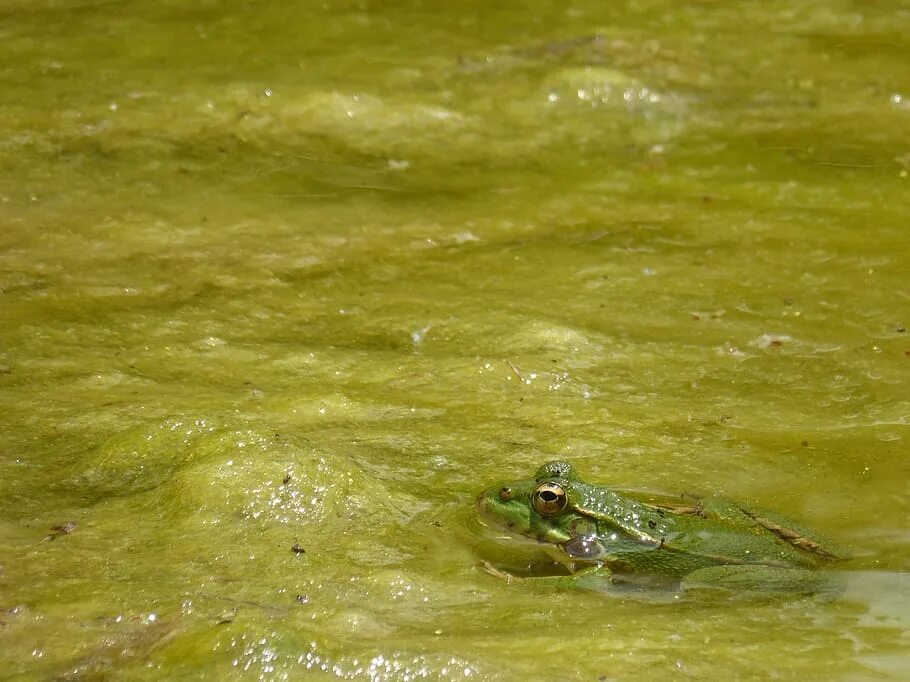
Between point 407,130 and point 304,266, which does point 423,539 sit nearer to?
point 304,266

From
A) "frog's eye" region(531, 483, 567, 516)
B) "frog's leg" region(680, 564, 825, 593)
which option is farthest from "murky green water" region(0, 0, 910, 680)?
"frog's eye" region(531, 483, 567, 516)

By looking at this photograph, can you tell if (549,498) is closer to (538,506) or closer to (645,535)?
(538,506)

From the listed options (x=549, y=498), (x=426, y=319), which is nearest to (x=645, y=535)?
(x=549, y=498)

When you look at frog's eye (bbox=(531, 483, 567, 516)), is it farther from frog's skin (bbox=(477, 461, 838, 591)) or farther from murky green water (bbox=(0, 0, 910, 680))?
murky green water (bbox=(0, 0, 910, 680))

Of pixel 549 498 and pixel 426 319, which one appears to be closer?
pixel 549 498

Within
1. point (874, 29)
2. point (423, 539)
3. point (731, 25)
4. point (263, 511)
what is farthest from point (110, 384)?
point (874, 29)

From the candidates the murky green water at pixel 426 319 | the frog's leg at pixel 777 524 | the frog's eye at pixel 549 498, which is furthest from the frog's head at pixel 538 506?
the frog's leg at pixel 777 524

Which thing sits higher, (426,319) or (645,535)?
(426,319)
